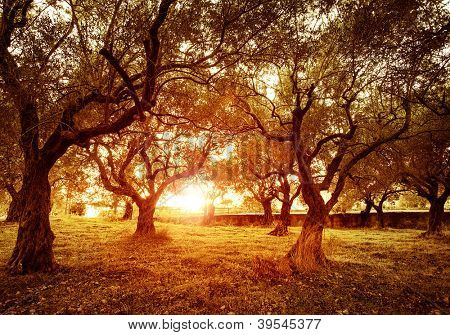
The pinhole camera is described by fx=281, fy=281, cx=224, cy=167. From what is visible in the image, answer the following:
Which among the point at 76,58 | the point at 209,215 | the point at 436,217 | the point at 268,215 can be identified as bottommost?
the point at 209,215

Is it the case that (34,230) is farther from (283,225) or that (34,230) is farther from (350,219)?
(350,219)

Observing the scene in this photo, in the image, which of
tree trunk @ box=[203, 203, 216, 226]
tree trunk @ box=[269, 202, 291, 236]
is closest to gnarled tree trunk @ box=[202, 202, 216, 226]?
tree trunk @ box=[203, 203, 216, 226]

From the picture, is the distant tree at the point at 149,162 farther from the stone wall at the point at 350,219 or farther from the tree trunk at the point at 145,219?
the stone wall at the point at 350,219

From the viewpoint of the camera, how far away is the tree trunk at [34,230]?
8789 mm

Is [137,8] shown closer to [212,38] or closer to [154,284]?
[212,38]

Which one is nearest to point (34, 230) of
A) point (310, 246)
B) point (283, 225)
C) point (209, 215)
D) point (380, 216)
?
point (310, 246)

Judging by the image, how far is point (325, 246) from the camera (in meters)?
14.7

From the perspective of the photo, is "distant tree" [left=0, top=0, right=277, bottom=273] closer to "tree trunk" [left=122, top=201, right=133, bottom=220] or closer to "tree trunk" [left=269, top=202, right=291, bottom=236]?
"tree trunk" [left=269, top=202, right=291, bottom=236]

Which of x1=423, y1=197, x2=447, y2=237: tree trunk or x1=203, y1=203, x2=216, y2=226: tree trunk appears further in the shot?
x1=203, y1=203, x2=216, y2=226: tree trunk

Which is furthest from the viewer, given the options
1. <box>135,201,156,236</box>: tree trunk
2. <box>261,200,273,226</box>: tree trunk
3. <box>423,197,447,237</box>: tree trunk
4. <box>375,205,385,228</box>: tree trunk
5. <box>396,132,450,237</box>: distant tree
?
<box>261,200,273,226</box>: tree trunk

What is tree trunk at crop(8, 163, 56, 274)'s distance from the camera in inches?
Answer: 346

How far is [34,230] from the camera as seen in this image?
29.2ft

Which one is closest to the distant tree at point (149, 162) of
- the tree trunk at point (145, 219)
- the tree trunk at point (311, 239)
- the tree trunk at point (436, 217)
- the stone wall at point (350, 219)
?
the tree trunk at point (145, 219)

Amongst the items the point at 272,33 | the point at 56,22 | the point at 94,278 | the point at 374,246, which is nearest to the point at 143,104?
the point at 56,22
